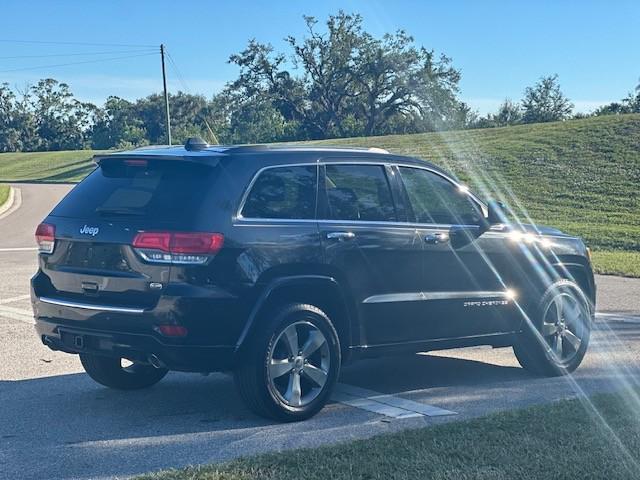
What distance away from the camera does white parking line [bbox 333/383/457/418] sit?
6242 millimetres

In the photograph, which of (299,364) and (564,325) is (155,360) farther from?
(564,325)

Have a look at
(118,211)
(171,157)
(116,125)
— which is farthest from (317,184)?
(116,125)

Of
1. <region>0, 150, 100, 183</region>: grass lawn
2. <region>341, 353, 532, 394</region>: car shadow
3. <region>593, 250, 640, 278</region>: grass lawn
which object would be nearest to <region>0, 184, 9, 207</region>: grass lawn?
<region>0, 150, 100, 183</region>: grass lawn

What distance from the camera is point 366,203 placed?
661 cm

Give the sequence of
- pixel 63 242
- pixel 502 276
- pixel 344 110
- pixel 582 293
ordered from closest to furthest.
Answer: pixel 63 242 → pixel 502 276 → pixel 582 293 → pixel 344 110

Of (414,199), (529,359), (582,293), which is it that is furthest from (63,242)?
(582,293)

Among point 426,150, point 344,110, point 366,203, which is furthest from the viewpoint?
point 344,110

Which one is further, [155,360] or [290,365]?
[290,365]

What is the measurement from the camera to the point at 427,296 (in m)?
6.75

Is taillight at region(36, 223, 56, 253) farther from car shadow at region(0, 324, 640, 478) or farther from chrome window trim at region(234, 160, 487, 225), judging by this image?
chrome window trim at region(234, 160, 487, 225)

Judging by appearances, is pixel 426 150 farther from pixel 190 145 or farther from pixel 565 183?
pixel 190 145

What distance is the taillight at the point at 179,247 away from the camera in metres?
5.55

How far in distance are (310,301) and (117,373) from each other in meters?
1.78

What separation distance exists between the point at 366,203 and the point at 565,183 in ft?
89.9
